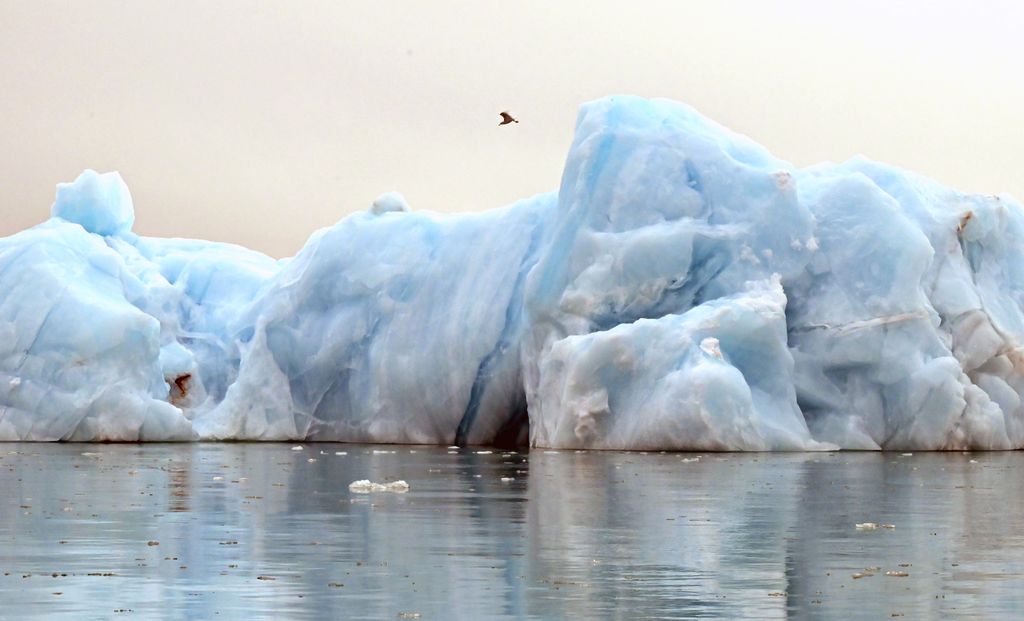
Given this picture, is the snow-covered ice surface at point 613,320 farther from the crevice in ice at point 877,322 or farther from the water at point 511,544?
the water at point 511,544

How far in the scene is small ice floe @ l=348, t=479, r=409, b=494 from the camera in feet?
50.8

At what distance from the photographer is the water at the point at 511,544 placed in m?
7.79

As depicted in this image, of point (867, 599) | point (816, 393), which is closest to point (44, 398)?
point (816, 393)

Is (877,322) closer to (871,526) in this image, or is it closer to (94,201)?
(871,526)

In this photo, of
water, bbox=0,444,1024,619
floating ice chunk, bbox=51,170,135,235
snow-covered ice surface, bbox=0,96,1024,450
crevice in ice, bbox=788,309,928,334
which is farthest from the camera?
floating ice chunk, bbox=51,170,135,235

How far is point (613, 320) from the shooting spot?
27625 millimetres

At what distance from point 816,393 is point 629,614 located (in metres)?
20.2

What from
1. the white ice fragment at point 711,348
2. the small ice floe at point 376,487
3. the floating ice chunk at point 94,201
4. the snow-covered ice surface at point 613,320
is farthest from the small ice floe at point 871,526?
the floating ice chunk at point 94,201

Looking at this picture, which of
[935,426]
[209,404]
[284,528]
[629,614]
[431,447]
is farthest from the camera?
[209,404]

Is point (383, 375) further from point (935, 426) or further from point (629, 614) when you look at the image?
point (629, 614)

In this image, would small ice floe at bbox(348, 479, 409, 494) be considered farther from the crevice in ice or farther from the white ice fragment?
the crevice in ice

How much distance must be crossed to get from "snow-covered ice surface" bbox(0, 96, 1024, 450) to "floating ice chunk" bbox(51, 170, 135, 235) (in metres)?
4.61

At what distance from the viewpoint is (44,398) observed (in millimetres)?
29906

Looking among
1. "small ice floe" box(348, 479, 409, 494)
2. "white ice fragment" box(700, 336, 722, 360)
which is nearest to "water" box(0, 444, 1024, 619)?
"small ice floe" box(348, 479, 409, 494)
